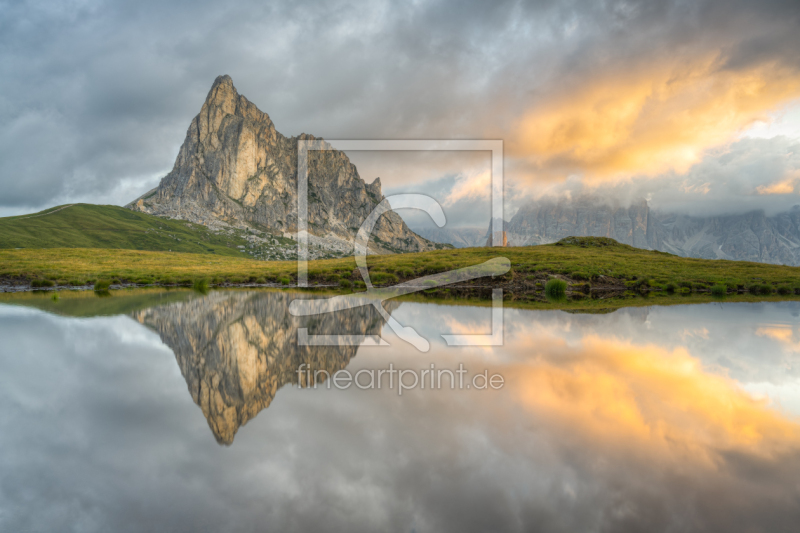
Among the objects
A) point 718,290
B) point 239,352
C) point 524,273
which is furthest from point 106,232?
point 718,290

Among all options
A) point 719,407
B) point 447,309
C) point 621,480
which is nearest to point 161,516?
point 621,480

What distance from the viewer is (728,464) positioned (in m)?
3.43

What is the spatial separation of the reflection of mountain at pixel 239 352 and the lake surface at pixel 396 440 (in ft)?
0.16

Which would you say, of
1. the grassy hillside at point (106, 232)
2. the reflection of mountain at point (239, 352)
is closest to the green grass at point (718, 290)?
the reflection of mountain at point (239, 352)

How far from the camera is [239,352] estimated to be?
7445mm

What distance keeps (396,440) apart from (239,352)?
4724 millimetres

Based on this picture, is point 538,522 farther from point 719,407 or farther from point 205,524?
point 719,407

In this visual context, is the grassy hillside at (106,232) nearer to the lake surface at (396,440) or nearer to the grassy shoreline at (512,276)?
the grassy shoreline at (512,276)

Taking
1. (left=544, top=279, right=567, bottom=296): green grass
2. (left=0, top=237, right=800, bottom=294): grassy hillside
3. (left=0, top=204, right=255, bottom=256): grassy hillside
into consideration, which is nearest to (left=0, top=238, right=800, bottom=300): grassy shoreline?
(left=0, top=237, right=800, bottom=294): grassy hillside

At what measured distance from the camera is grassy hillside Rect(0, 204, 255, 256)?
10100 centimetres

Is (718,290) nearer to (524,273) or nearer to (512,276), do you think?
(524,273)

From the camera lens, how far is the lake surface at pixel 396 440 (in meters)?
2.78

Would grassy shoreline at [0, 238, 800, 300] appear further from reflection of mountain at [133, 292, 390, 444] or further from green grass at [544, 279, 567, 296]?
reflection of mountain at [133, 292, 390, 444]

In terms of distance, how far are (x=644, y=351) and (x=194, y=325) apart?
11.3 metres
